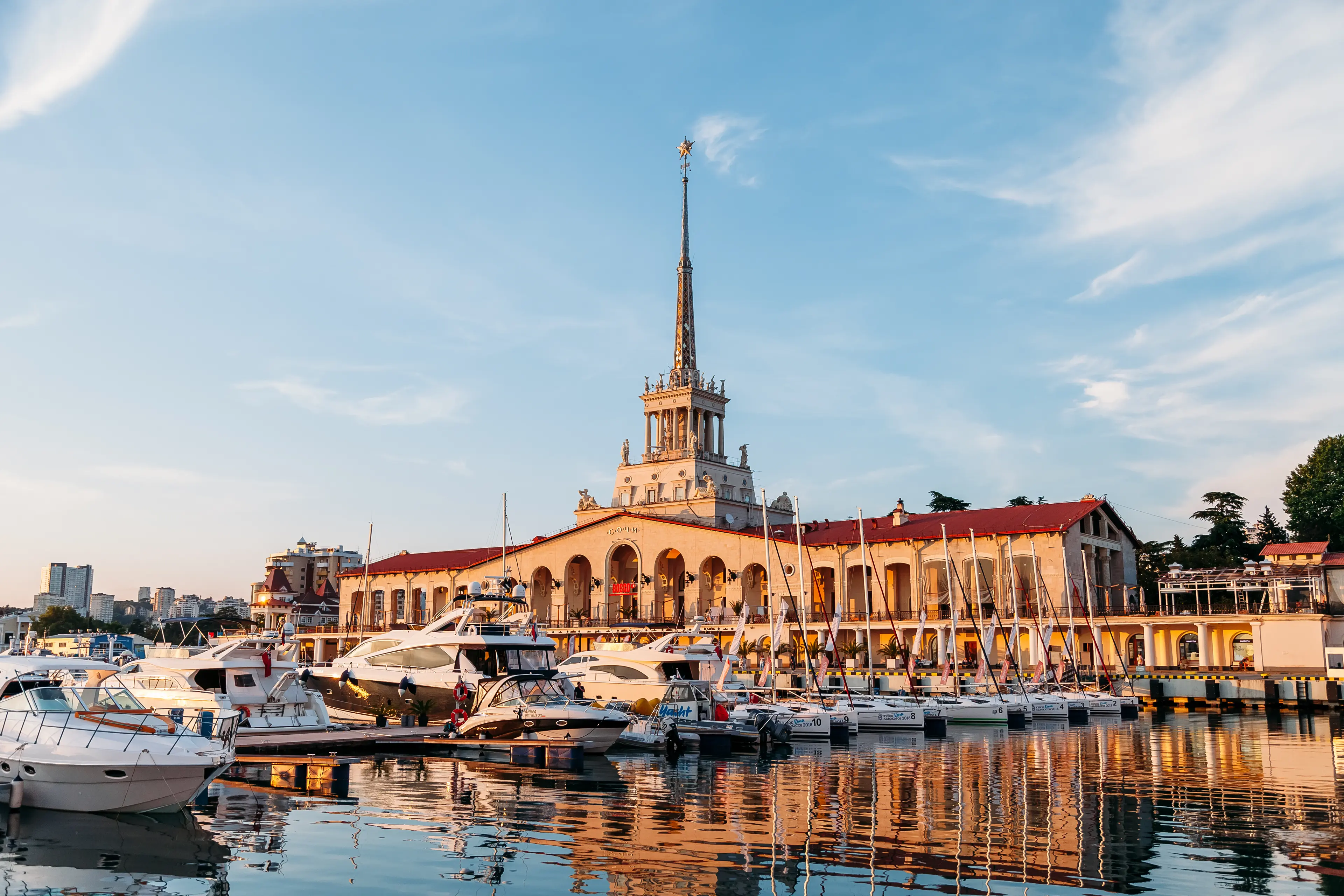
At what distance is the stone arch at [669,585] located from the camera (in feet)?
281

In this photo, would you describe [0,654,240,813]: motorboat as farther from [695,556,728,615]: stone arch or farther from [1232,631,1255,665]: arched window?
[695,556,728,615]: stone arch

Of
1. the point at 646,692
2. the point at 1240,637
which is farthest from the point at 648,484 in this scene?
the point at 646,692

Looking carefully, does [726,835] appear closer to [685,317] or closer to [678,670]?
[678,670]

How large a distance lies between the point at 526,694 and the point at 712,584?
5243 cm

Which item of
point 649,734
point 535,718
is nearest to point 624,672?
point 649,734

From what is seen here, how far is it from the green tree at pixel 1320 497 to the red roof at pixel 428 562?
64827 millimetres

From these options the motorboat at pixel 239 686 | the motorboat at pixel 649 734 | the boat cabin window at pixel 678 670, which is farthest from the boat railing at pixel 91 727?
the boat cabin window at pixel 678 670

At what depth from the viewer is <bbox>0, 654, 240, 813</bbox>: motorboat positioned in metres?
18.8

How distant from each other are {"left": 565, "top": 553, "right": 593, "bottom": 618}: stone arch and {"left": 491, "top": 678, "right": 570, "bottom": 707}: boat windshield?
56.7 meters

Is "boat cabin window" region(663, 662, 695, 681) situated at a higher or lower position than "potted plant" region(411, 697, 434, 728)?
higher

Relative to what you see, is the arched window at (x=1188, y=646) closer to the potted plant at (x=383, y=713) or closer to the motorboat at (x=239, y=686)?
the potted plant at (x=383, y=713)

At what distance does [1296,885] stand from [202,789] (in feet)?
55.6

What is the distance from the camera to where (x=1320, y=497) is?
9256 cm

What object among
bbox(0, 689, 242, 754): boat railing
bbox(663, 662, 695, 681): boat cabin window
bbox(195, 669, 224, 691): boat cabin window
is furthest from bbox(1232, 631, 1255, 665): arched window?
bbox(0, 689, 242, 754): boat railing
